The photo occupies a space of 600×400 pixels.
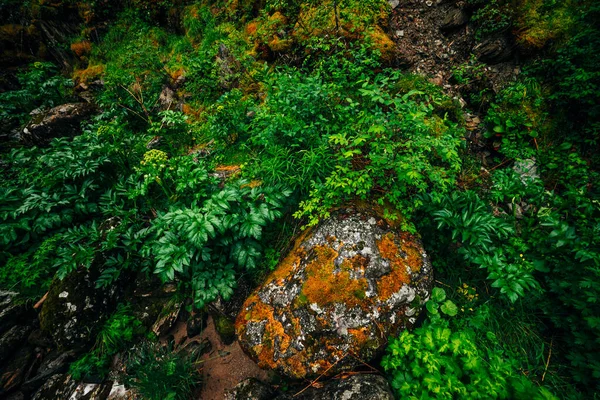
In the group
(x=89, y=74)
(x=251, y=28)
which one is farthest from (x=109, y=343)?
(x=89, y=74)

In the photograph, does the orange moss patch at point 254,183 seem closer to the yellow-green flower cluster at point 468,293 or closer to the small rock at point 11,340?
the yellow-green flower cluster at point 468,293

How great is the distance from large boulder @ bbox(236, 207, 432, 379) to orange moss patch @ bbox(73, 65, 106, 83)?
29.7 feet

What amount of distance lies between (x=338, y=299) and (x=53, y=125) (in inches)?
308

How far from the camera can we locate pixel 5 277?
11.8 feet

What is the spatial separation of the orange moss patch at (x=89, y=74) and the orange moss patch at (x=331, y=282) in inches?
368

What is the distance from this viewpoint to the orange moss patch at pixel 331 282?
8.45ft

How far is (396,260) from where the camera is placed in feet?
8.96

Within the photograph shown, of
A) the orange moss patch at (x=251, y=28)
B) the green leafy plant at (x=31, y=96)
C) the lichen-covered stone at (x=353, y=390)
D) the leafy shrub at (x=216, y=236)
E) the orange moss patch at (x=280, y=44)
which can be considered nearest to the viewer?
the lichen-covered stone at (x=353, y=390)

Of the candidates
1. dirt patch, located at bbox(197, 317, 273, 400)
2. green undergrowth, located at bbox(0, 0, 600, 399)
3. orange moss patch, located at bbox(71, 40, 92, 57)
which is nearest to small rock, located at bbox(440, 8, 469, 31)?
green undergrowth, located at bbox(0, 0, 600, 399)

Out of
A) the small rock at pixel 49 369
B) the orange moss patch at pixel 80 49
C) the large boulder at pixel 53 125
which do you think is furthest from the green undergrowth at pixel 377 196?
the orange moss patch at pixel 80 49

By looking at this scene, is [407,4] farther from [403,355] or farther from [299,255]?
[403,355]

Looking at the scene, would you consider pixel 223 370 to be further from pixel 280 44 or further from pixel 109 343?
pixel 280 44

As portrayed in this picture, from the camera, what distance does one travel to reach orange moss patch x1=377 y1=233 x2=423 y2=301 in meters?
2.61

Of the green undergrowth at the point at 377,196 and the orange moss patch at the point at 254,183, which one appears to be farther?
the orange moss patch at the point at 254,183
